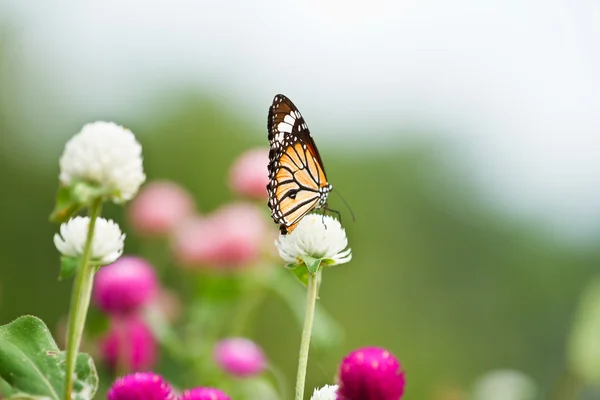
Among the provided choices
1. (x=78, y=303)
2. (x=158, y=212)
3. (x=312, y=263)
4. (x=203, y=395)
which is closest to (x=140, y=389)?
(x=203, y=395)

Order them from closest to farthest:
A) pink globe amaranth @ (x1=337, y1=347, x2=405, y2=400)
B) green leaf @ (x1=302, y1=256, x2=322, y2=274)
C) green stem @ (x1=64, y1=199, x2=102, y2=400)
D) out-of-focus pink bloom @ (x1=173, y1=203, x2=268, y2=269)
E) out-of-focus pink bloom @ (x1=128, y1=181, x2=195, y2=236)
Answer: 1. green stem @ (x1=64, y1=199, x2=102, y2=400)
2. pink globe amaranth @ (x1=337, y1=347, x2=405, y2=400)
3. green leaf @ (x1=302, y1=256, x2=322, y2=274)
4. out-of-focus pink bloom @ (x1=173, y1=203, x2=268, y2=269)
5. out-of-focus pink bloom @ (x1=128, y1=181, x2=195, y2=236)

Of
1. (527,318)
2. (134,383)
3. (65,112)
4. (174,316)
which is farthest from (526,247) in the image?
(134,383)

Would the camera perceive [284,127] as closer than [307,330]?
No

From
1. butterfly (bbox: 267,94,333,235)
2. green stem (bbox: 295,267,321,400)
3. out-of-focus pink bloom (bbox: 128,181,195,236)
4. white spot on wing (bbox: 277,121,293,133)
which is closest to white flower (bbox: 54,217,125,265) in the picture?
green stem (bbox: 295,267,321,400)

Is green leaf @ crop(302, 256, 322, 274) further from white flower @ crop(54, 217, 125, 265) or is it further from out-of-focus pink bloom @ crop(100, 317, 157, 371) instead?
out-of-focus pink bloom @ crop(100, 317, 157, 371)

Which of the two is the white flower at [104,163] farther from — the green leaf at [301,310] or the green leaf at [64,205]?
the green leaf at [301,310]

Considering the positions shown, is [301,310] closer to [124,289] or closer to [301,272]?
[124,289]
